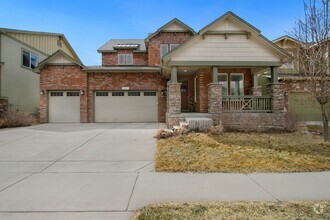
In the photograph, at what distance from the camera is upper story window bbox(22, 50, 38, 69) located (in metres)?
19.1

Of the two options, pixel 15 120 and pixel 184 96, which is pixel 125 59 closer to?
pixel 184 96

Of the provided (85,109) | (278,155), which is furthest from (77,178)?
(85,109)

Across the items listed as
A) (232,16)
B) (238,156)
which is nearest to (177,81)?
(232,16)

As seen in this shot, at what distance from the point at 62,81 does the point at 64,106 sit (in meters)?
1.95

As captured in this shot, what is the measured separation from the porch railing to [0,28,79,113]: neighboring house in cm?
1583

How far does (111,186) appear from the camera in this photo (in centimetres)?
450

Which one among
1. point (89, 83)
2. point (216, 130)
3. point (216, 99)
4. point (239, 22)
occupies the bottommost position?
point (216, 130)

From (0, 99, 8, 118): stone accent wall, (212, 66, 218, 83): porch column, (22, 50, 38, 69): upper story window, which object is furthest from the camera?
(22, 50, 38, 69): upper story window

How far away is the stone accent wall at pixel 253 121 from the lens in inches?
468

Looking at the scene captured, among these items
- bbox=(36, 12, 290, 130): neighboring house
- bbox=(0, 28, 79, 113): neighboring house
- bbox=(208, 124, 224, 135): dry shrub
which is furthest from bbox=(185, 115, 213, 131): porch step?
bbox=(0, 28, 79, 113): neighboring house

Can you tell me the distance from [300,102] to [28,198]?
61.1ft

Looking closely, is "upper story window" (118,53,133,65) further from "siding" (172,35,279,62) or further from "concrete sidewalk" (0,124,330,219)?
"concrete sidewalk" (0,124,330,219)

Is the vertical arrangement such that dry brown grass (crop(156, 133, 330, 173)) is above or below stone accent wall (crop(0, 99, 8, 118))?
below

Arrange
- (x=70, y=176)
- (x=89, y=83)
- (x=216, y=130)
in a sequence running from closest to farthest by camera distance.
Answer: (x=70, y=176) → (x=216, y=130) → (x=89, y=83)
